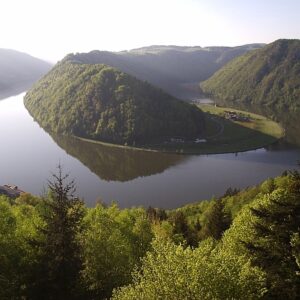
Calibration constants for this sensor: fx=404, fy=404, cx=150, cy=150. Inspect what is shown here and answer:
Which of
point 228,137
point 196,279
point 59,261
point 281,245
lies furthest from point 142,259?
point 228,137

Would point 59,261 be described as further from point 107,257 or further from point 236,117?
point 236,117

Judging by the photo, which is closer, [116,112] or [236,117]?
[116,112]

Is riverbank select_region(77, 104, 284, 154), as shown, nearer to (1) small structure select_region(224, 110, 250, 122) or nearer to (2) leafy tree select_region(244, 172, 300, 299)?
(1) small structure select_region(224, 110, 250, 122)

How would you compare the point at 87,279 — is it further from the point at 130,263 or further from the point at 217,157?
the point at 217,157

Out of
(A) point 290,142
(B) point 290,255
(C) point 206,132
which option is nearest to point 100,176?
(C) point 206,132

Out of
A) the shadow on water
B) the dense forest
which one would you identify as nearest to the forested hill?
the shadow on water
